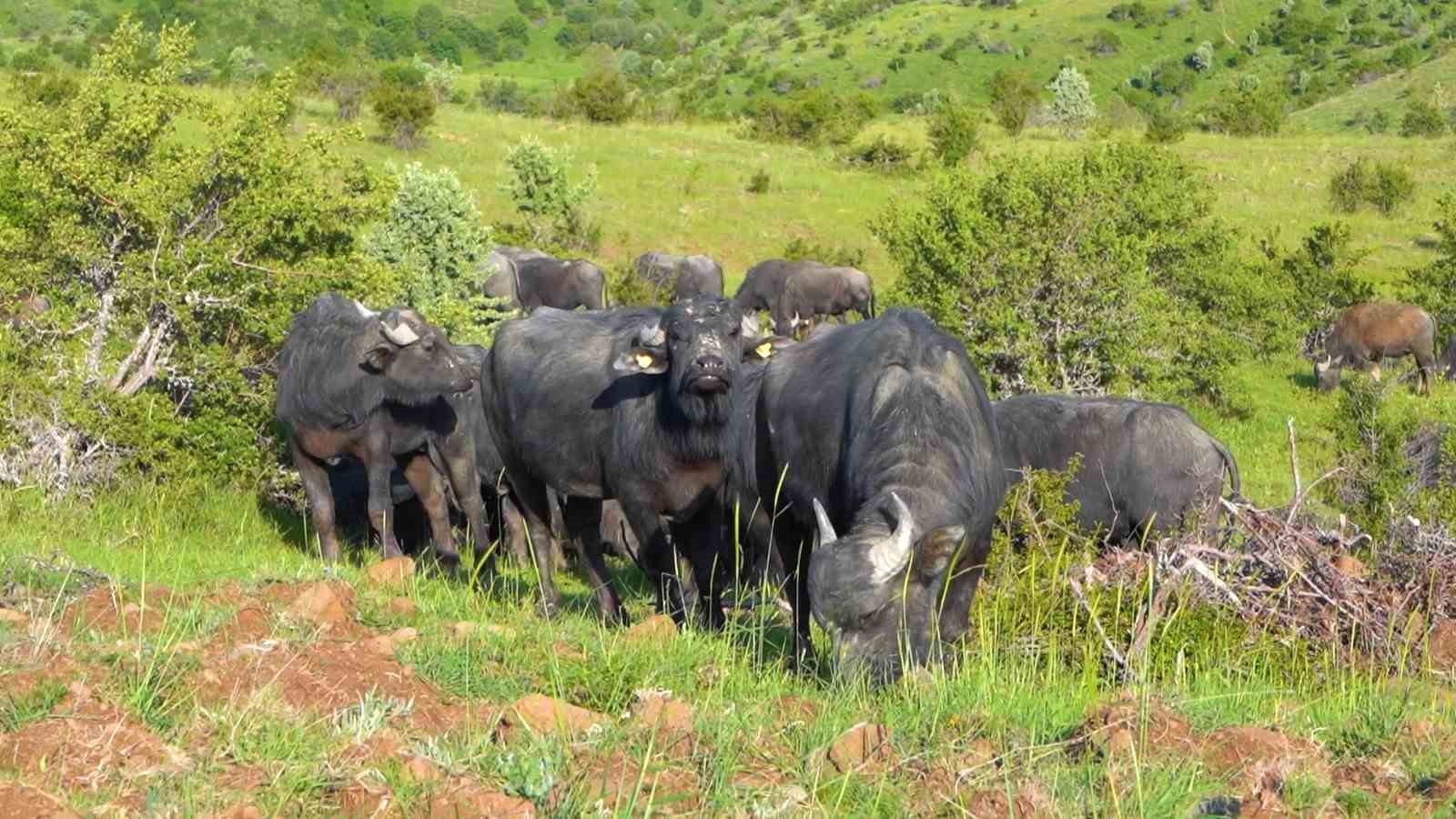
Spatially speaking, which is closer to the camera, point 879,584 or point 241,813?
point 241,813

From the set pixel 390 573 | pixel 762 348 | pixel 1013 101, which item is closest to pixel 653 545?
pixel 762 348

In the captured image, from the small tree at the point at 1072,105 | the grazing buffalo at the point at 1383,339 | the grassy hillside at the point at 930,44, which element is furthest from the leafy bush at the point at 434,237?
the grassy hillside at the point at 930,44

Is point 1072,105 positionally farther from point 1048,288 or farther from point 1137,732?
point 1137,732

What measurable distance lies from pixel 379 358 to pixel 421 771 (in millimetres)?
7139

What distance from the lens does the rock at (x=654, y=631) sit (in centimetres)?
653

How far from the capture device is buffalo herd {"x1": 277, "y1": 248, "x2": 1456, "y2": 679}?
6348 mm

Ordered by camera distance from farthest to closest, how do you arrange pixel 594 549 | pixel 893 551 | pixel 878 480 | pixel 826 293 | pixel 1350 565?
pixel 826 293 → pixel 594 549 → pixel 1350 565 → pixel 878 480 → pixel 893 551

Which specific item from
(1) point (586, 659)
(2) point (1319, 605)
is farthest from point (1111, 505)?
(1) point (586, 659)

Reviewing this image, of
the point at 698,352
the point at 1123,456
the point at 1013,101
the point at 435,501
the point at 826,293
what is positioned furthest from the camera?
the point at 1013,101

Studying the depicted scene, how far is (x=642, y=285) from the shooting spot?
2722 cm

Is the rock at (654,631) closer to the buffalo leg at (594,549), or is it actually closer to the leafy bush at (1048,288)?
the buffalo leg at (594,549)

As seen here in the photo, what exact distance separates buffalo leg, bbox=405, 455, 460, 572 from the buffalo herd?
0.06ft

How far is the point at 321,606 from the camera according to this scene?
629cm

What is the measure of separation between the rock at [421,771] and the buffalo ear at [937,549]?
2.32 meters
